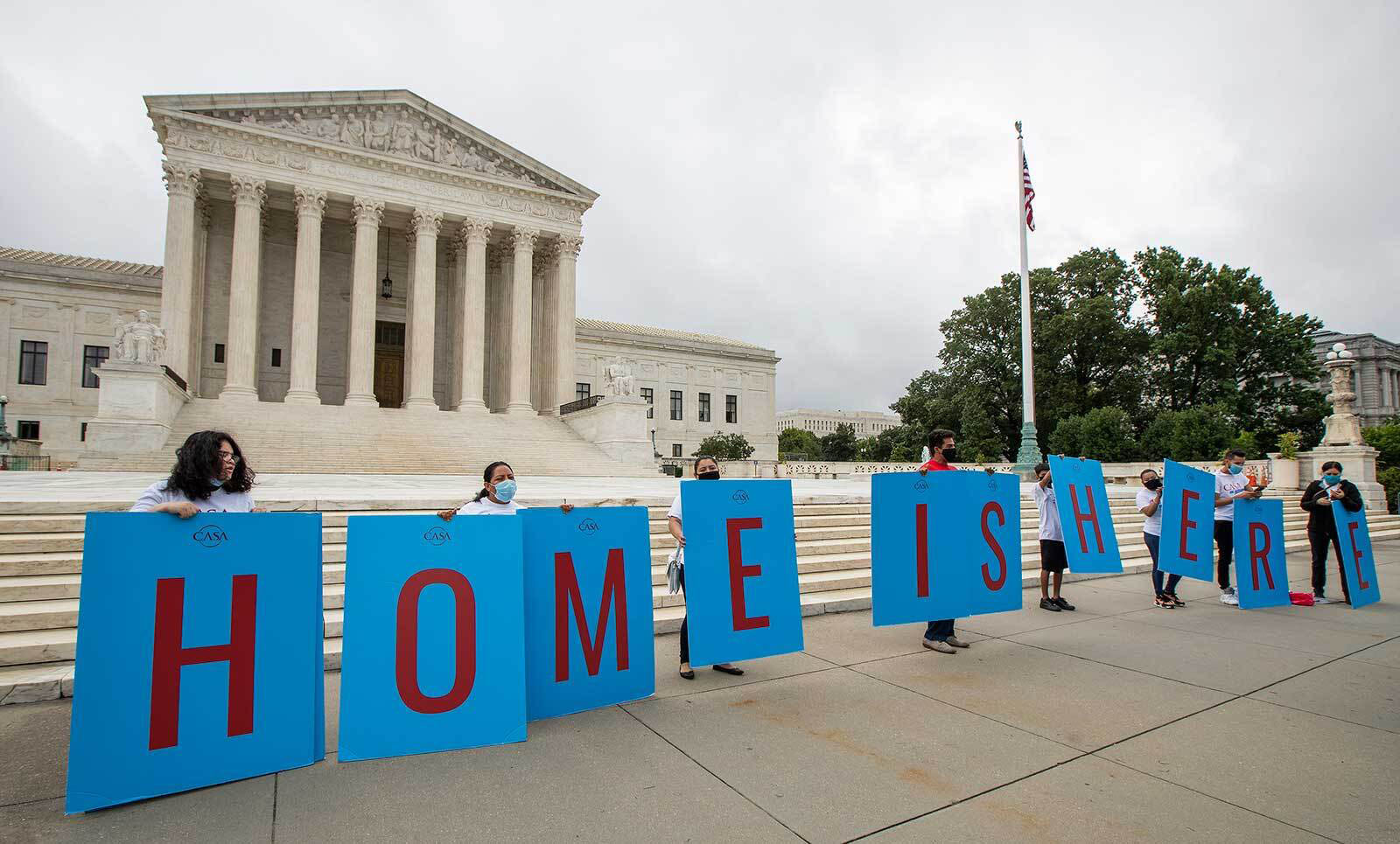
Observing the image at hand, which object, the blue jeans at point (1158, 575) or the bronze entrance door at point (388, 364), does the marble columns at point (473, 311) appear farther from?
the blue jeans at point (1158, 575)

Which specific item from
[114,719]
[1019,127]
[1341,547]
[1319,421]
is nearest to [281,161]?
[1019,127]

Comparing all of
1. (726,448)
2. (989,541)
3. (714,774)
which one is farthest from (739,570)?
(726,448)

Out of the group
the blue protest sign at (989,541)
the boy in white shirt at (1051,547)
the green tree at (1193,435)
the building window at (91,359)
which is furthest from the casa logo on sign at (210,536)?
the building window at (91,359)

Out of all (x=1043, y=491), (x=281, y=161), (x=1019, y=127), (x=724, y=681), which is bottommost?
(x=724, y=681)

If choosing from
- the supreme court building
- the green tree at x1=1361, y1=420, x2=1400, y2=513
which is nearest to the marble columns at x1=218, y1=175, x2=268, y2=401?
the supreme court building

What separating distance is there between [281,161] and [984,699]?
36639 mm

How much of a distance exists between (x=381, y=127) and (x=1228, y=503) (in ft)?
122

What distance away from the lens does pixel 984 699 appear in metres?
5.09

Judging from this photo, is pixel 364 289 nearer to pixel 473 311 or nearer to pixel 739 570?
pixel 473 311

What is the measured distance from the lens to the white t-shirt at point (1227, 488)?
9.00 m

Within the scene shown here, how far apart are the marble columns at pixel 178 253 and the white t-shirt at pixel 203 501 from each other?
1247 inches

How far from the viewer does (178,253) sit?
29.8m

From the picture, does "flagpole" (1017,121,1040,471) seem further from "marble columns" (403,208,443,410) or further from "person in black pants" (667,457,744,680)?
"marble columns" (403,208,443,410)

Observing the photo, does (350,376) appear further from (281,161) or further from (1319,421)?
(1319,421)
